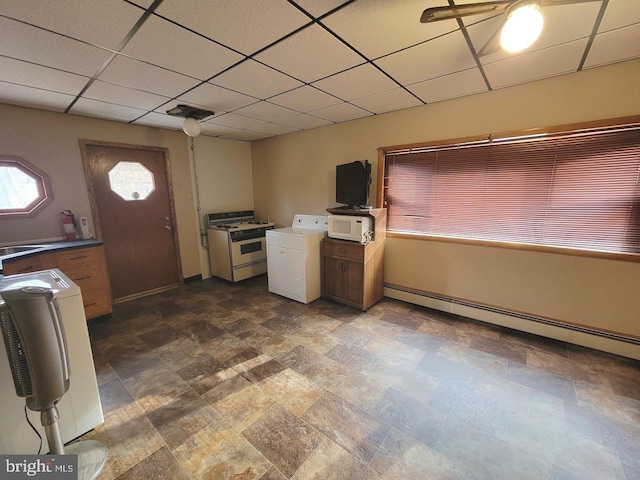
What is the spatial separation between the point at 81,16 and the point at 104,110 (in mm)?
1966

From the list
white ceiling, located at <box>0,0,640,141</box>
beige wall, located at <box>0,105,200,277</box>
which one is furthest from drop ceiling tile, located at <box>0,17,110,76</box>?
beige wall, located at <box>0,105,200,277</box>

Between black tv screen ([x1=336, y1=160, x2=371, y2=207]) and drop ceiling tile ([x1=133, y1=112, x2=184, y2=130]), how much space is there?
2192mm

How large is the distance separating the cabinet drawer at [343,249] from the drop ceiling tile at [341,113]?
5.15ft

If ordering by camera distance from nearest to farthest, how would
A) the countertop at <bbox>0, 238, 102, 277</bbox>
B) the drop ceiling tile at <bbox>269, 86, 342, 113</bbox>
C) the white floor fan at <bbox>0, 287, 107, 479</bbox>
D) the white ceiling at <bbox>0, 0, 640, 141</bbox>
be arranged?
1. the white floor fan at <bbox>0, 287, 107, 479</bbox>
2. the white ceiling at <bbox>0, 0, 640, 141</bbox>
3. the countertop at <bbox>0, 238, 102, 277</bbox>
4. the drop ceiling tile at <bbox>269, 86, 342, 113</bbox>

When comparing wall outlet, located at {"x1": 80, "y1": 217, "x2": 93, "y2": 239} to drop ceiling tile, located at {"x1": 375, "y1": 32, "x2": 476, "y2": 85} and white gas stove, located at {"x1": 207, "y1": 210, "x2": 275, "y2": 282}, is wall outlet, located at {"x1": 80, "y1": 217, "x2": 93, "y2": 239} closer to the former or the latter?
white gas stove, located at {"x1": 207, "y1": 210, "x2": 275, "y2": 282}

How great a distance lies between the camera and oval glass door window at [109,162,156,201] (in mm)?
3490

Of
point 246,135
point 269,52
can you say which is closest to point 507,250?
point 269,52

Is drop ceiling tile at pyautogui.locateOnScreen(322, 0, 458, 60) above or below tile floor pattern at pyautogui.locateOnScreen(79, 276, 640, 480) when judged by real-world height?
above

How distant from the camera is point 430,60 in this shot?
1945mm

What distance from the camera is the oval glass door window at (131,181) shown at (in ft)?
11.5

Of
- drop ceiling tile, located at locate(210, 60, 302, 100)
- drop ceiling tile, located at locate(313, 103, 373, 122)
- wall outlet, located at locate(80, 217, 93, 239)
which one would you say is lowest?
wall outlet, located at locate(80, 217, 93, 239)

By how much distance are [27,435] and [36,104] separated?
305 cm

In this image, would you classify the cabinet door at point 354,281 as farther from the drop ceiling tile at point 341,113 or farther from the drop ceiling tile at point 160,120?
the drop ceiling tile at point 160,120

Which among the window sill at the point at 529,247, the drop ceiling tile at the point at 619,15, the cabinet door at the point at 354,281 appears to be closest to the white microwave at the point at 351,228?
the cabinet door at the point at 354,281
